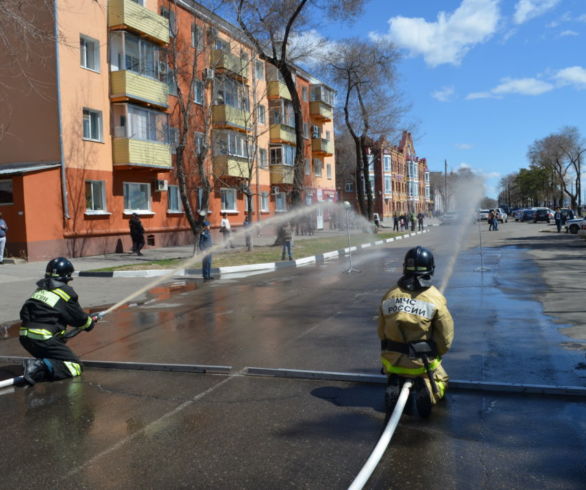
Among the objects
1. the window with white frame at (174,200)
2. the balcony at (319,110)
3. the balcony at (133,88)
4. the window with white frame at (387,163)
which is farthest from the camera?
the window with white frame at (387,163)

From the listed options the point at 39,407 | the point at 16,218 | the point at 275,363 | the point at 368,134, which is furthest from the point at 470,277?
the point at 368,134

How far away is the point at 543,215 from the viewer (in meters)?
60.5

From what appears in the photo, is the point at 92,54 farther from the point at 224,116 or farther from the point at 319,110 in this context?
the point at 319,110

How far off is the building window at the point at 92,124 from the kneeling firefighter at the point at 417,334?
70.9 feet

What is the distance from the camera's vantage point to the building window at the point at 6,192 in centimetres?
2036

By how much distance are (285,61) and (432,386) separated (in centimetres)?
2419

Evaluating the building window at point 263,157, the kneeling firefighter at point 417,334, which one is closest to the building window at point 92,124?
the building window at point 263,157

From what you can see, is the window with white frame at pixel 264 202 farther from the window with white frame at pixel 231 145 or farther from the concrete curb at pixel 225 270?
the concrete curb at pixel 225 270

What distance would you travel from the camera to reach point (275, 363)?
6.21 m

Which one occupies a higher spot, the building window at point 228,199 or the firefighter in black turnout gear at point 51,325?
the building window at point 228,199

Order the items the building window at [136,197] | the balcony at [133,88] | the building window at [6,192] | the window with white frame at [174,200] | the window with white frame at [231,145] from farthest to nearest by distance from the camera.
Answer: the window with white frame at [231,145], the window with white frame at [174,200], the building window at [136,197], the balcony at [133,88], the building window at [6,192]

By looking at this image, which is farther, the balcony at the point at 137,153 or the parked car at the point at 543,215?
the parked car at the point at 543,215

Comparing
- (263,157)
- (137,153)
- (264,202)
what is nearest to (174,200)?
(137,153)

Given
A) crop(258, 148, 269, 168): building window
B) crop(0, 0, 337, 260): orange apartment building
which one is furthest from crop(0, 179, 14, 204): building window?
crop(258, 148, 269, 168): building window
